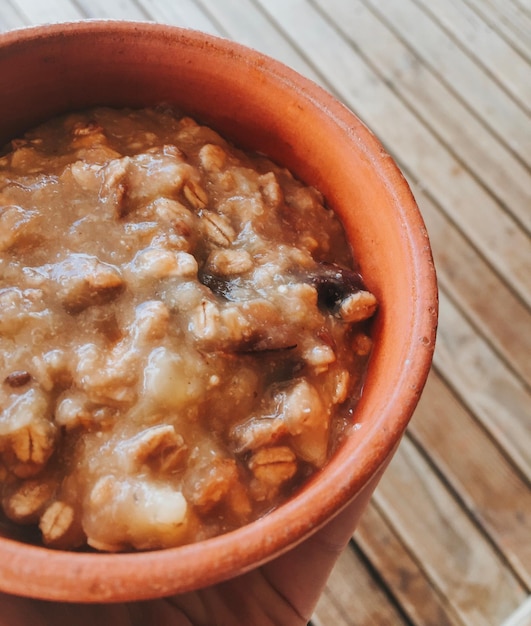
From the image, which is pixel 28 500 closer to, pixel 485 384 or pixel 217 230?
pixel 217 230

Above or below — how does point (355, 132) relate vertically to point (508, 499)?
above

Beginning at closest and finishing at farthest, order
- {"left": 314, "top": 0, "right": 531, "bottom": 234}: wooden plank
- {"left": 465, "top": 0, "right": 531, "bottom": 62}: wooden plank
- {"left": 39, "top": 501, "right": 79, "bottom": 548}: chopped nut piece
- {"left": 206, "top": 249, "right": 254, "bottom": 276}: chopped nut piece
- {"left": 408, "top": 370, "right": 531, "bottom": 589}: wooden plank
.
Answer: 1. {"left": 39, "top": 501, "right": 79, "bottom": 548}: chopped nut piece
2. {"left": 206, "top": 249, "right": 254, "bottom": 276}: chopped nut piece
3. {"left": 408, "top": 370, "right": 531, "bottom": 589}: wooden plank
4. {"left": 314, "top": 0, "right": 531, "bottom": 234}: wooden plank
5. {"left": 465, "top": 0, "right": 531, "bottom": 62}: wooden plank

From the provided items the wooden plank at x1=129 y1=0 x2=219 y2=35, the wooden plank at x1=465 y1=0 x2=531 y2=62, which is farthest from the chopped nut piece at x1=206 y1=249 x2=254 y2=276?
the wooden plank at x1=465 y1=0 x2=531 y2=62

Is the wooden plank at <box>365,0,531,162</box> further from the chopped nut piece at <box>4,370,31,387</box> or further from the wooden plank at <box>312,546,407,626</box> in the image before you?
the chopped nut piece at <box>4,370,31,387</box>

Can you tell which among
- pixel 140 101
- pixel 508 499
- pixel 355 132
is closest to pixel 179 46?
pixel 140 101

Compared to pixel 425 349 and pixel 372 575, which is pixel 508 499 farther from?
pixel 425 349

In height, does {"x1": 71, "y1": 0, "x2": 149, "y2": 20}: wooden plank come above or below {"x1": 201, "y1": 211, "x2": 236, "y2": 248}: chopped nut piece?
below

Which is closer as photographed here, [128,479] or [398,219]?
[128,479]
